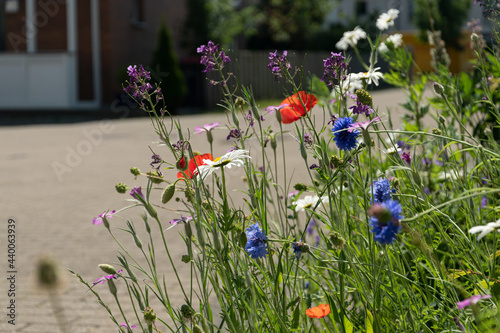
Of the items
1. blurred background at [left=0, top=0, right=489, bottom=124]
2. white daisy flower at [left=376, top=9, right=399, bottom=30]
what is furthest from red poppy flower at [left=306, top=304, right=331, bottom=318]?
blurred background at [left=0, top=0, right=489, bottom=124]

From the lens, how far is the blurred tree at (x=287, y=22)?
32094mm

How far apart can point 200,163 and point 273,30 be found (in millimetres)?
31196

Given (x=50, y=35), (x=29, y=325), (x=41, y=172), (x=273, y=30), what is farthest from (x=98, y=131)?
(x=273, y=30)

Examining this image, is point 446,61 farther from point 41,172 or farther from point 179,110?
point 179,110

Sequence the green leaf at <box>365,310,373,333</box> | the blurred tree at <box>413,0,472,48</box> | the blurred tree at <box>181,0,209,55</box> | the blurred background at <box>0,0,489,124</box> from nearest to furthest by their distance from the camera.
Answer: the green leaf at <box>365,310,373,333</box>, the blurred background at <box>0,0,489,124</box>, the blurred tree at <box>181,0,209,55</box>, the blurred tree at <box>413,0,472,48</box>

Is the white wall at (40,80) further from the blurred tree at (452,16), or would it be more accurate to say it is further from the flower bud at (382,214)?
the blurred tree at (452,16)

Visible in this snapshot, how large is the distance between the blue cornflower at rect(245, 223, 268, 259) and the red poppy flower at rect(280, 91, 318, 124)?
0.36 meters

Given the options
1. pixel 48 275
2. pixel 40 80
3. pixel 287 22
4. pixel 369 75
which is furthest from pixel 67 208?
pixel 287 22

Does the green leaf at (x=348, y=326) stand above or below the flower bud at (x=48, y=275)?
below

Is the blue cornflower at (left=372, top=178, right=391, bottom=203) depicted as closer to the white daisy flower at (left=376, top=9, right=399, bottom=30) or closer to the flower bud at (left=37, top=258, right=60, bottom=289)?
the flower bud at (left=37, top=258, right=60, bottom=289)

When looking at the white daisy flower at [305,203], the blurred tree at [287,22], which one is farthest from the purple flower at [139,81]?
the blurred tree at [287,22]

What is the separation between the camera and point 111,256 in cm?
494

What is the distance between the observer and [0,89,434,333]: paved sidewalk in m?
3.62

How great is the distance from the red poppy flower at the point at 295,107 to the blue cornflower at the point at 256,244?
1.18 feet
